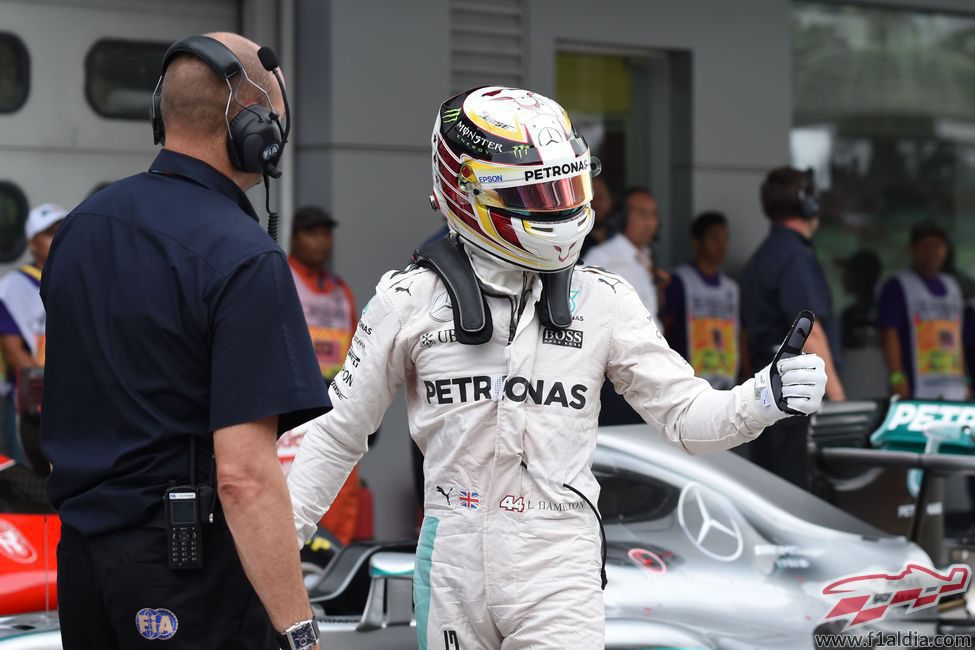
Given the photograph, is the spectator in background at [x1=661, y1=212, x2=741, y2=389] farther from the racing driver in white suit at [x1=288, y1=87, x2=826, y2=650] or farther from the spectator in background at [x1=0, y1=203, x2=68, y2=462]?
the racing driver in white suit at [x1=288, y1=87, x2=826, y2=650]

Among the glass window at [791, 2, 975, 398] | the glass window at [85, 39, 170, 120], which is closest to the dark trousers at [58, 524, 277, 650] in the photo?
the glass window at [85, 39, 170, 120]

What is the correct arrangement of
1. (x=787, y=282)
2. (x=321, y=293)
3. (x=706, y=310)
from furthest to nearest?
(x=706, y=310) → (x=321, y=293) → (x=787, y=282)

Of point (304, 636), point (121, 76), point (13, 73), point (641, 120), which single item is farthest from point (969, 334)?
point (304, 636)

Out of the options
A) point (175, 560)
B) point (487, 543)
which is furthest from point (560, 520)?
point (175, 560)

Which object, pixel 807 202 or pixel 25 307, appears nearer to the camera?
pixel 25 307

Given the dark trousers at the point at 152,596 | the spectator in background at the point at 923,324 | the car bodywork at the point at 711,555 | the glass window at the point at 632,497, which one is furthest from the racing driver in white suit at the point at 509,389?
the spectator in background at the point at 923,324

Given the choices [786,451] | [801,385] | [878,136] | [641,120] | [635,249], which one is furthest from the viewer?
[878,136]

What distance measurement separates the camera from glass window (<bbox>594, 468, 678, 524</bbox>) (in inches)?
165

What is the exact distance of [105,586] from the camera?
7.82ft

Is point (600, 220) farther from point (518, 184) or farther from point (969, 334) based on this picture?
point (518, 184)

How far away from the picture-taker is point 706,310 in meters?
8.56

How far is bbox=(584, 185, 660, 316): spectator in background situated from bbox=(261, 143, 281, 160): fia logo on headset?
469 centimetres

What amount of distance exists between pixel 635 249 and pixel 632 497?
3.56 m

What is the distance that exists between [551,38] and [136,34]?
2.38 metres
